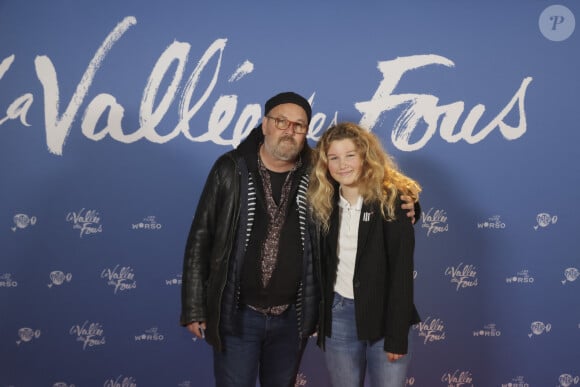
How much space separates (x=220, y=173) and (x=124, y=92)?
1068 millimetres

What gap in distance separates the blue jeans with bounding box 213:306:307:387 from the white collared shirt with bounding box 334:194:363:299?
298 millimetres

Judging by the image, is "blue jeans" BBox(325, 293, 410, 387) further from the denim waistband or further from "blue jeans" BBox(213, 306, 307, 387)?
"blue jeans" BBox(213, 306, 307, 387)

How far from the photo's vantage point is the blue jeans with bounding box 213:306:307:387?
2.03m

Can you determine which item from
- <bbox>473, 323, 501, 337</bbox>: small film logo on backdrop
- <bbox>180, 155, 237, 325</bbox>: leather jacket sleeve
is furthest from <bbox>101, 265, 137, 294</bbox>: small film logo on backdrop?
<bbox>473, 323, 501, 337</bbox>: small film logo on backdrop

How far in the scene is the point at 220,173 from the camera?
2055mm

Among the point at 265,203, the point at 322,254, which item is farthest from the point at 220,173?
the point at 322,254

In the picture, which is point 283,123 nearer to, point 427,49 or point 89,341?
point 427,49

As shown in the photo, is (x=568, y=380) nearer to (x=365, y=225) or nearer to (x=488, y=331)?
(x=488, y=331)

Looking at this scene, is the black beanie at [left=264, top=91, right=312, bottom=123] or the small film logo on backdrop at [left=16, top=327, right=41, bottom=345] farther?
the small film logo on backdrop at [left=16, top=327, right=41, bottom=345]

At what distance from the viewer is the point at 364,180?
6.35ft

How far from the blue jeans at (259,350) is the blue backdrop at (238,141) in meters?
0.85

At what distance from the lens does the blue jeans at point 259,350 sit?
203cm

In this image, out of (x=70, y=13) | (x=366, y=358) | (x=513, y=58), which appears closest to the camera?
(x=366, y=358)

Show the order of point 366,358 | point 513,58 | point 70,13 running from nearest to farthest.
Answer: point 366,358
point 70,13
point 513,58
